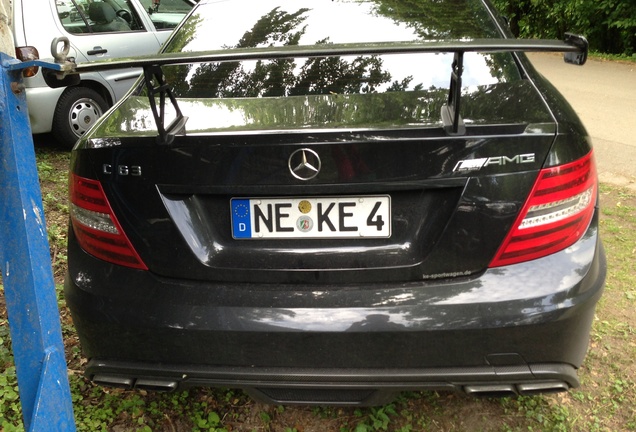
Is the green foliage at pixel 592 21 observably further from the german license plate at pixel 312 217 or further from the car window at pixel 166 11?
the german license plate at pixel 312 217

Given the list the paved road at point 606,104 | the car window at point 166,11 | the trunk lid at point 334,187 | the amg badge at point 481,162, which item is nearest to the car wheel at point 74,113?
the car window at point 166,11

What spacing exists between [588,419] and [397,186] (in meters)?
1.35

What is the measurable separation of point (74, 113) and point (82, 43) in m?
0.68

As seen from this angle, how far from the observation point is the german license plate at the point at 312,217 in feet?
6.28

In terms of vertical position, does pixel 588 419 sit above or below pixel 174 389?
below

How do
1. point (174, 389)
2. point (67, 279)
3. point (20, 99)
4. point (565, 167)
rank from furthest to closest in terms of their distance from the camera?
1. point (67, 279)
2. point (174, 389)
3. point (565, 167)
4. point (20, 99)

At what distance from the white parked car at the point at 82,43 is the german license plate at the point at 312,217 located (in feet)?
14.2

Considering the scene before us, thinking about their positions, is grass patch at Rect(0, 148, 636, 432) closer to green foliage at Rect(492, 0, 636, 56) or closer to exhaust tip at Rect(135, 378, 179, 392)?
exhaust tip at Rect(135, 378, 179, 392)

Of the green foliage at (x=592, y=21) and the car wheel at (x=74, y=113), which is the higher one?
the car wheel at (x=74, y=113)

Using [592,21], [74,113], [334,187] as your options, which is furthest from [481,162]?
[592,21]

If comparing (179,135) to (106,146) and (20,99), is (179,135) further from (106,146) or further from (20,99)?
(20,99)

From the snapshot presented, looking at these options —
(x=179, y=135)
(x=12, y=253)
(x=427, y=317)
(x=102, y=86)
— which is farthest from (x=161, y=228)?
(x=102, y=86)

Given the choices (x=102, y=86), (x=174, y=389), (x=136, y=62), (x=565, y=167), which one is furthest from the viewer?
(x=102, y=86)

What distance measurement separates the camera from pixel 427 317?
1.90 metres
